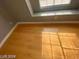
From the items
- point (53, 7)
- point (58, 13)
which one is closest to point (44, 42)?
point (58, 13)

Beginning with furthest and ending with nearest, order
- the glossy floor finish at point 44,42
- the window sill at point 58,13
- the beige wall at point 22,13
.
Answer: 1. the window sill at point 58,13
2. the beige wall at point 22,13
3. the glossy floor finish at point 44,42

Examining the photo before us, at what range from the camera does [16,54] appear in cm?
167

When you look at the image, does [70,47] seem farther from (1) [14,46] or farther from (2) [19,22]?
(2) [19,22]

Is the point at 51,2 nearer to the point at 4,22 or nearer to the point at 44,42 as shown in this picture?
the point at 44,42

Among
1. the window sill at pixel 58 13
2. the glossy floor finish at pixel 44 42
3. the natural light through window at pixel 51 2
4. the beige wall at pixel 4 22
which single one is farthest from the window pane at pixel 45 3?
the beige wall at pixel 4 22

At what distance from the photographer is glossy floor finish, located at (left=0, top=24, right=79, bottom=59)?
5.36ft

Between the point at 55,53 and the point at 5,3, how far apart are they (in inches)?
43.4

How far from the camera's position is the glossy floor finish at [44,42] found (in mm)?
1634

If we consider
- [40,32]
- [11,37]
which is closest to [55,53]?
[40,32]

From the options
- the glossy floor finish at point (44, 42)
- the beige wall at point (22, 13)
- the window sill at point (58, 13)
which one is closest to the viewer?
the glossy floor finish at point (44, 42)

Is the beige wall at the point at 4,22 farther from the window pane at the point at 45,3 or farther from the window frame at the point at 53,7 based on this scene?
the window pane at the point at 45,3

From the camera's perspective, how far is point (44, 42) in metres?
1.86

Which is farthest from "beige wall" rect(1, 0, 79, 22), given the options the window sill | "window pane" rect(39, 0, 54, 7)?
"window pane" rect(39, 0, 54, 7)

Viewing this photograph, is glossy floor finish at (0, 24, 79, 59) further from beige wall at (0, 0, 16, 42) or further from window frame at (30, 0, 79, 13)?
window frame at (30, 0, 79, 13)
